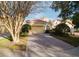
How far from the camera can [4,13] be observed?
17.2 meters

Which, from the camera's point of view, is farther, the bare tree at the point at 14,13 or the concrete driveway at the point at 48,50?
the bare tree at the point at 14,13

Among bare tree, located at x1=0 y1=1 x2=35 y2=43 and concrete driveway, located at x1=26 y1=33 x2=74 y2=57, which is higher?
bare tree, located at x1=0 y1=1 x2=35 y2=43

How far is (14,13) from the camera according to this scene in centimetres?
1794

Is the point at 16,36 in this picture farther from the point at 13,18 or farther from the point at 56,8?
the point at 56,8

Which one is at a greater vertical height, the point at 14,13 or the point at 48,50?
the point at 14,13

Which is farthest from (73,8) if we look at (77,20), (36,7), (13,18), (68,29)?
(68,29)

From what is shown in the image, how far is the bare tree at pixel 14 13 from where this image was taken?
17.1 metres

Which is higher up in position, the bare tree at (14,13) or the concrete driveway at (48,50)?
the bare tree at (14,13)

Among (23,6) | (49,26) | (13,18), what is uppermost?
(23,6)

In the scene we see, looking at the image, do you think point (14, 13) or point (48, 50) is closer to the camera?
point (48, 50)

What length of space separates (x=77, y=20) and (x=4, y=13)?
6935 millimetres

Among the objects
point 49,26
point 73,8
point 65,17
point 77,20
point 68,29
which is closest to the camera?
point 77,20

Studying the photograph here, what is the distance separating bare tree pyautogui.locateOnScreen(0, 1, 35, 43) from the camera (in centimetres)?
1712

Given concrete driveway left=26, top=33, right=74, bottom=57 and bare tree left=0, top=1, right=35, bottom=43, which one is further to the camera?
bare tree left=0, top=1, right=35, bottom=43
